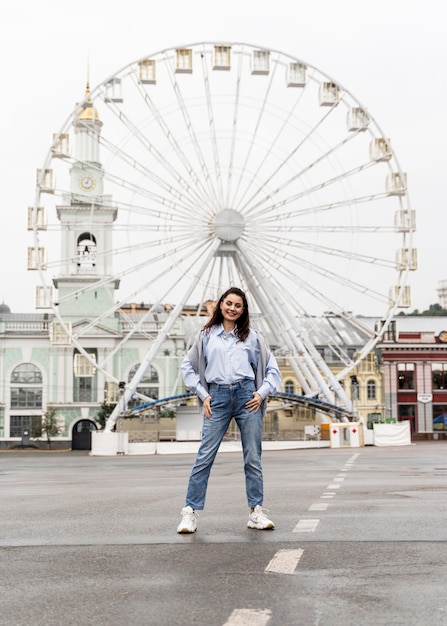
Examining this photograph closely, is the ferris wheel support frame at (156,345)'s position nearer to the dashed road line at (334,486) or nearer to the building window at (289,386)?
the dashed road line at (334,486)

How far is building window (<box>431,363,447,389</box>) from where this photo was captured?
85875 mm

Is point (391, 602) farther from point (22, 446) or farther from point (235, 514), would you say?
point (22, 446)

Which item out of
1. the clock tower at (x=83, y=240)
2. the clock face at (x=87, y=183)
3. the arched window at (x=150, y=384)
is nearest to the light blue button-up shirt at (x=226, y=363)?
the clock tower at (x=83, y=240)

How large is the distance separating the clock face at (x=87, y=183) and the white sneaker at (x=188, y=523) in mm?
76457

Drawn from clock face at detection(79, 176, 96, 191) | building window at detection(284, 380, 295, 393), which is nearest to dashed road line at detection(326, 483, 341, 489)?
clock face at detection(79, 176, 96, 191)

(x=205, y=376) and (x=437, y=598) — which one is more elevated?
(x=205, y=376)

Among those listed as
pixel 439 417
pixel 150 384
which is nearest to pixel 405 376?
pixel 439 417

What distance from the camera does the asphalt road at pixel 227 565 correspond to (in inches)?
172

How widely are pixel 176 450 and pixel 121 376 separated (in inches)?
1302

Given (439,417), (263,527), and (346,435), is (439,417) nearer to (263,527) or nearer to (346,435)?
(346,435)

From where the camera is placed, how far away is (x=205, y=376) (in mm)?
8211

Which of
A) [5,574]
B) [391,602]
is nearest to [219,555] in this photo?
[5,574]

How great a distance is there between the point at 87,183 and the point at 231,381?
76262 mm

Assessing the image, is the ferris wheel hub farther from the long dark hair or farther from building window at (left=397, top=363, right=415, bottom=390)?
building window at (left=397, top=363, right=415, bottom=390)
